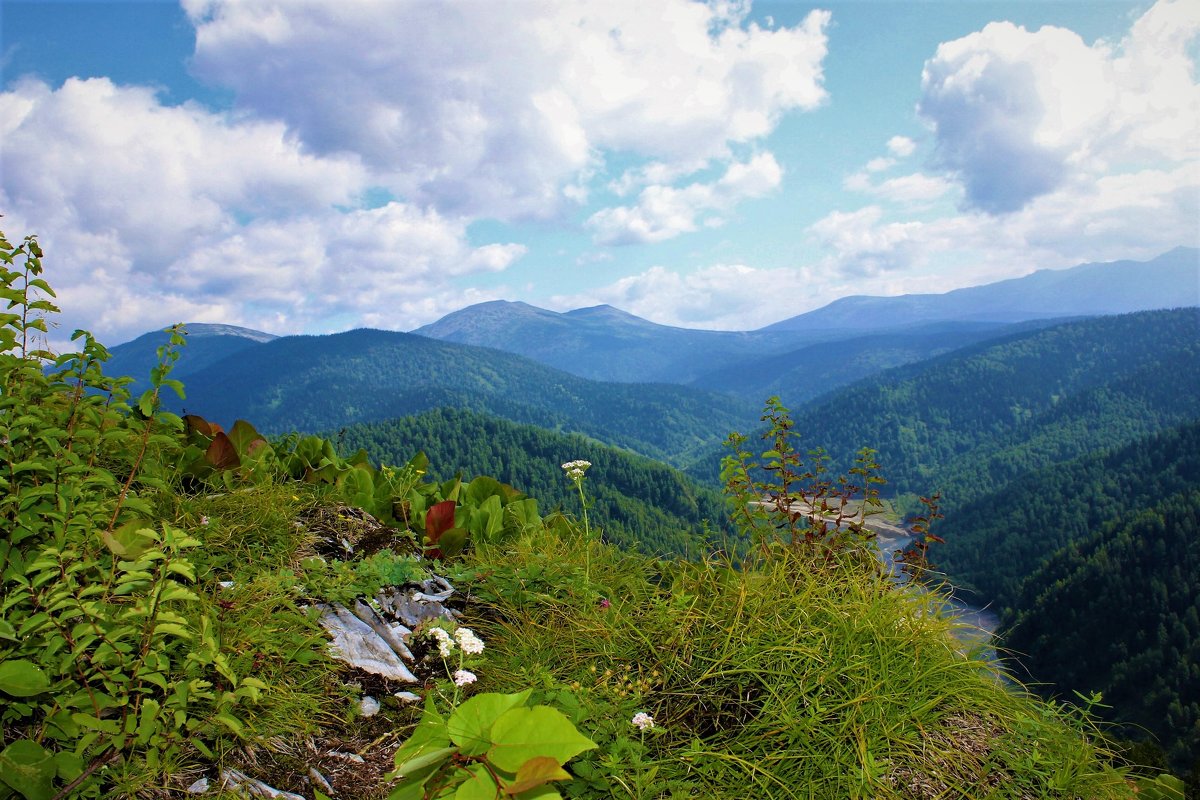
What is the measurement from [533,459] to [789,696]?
158 metres

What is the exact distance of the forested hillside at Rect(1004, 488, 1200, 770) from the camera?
3659 inches

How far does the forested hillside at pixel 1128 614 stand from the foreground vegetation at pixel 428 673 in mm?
108230

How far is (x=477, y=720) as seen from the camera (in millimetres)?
2033

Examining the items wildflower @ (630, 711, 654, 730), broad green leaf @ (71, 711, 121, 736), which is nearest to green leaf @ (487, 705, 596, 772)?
wildflower @ (630, 711, 654, 730)

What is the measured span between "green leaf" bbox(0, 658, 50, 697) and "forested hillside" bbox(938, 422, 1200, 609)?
156 metres

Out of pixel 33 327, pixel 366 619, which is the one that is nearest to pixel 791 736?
pixel 366 619

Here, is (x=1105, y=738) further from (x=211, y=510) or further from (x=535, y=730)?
(x=211, y=510)

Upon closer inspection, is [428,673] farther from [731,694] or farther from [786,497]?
[786,497]

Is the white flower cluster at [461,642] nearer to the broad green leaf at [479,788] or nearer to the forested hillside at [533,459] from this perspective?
the broad green leaf at [479,788]

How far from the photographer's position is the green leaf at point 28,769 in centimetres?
237

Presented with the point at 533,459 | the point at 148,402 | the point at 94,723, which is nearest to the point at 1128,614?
the point at 533,459

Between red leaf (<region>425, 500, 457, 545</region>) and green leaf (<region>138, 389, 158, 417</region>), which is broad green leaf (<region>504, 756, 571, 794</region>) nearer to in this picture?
green leaf (<region>138, 389, 158, 417</region>)

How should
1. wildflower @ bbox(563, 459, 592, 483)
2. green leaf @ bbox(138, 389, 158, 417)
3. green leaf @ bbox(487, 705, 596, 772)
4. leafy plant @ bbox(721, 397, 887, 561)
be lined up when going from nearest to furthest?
green leaf @ bbox(487, 705, 596, 772), green leaf @ bbox(138, 389, 158, 417), wildflower @ bbox(563, 459, 592, 483), leafy plant @ bbox(721, 397, 887, 561)

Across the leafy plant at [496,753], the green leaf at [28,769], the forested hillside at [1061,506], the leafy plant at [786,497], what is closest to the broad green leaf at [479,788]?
the leafy plant at [496,753]
